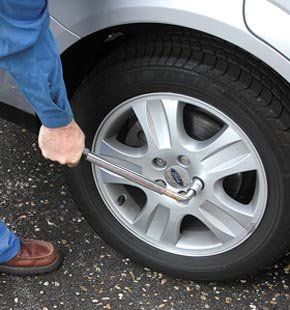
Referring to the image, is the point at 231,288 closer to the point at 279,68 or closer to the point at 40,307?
the point at 40,307

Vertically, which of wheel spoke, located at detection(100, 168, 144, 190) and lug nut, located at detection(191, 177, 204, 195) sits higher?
lug nut, located at detection(191, 177, 204, 195)

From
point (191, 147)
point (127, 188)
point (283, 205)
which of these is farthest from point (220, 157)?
point (127, 188)

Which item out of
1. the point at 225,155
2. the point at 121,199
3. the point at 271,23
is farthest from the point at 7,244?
the point at 271,23

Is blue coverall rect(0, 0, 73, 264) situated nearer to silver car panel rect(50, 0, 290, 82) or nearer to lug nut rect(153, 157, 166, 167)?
silver car panel rect(50, 0, 290, 82)

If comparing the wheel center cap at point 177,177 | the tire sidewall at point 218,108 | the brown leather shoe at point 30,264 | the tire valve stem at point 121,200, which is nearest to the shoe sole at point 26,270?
the brown leather shoe at point 30,264

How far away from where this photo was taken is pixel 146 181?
2.26m

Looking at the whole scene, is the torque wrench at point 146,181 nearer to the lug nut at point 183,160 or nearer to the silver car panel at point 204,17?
the lug nut at point 183,160

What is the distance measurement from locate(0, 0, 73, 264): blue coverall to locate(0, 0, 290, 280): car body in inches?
16.2

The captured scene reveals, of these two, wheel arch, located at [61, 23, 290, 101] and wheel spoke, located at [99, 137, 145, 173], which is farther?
wheel spoke, located at [99, 137, 145, 173]

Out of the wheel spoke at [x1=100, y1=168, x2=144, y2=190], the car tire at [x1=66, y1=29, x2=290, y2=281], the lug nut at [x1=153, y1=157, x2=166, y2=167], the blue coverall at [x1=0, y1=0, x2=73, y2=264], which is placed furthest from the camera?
the wheel spoke at [x1=100, y1=168, x2=144, y2=190]

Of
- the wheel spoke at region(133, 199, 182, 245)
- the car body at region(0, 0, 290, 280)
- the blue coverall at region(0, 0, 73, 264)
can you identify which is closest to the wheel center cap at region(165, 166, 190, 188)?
the car body at region(0, 0, 290, 280)

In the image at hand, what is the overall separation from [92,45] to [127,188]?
1.81 ft

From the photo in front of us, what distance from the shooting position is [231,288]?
8.18ft

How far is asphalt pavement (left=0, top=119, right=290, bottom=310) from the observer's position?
245cm
